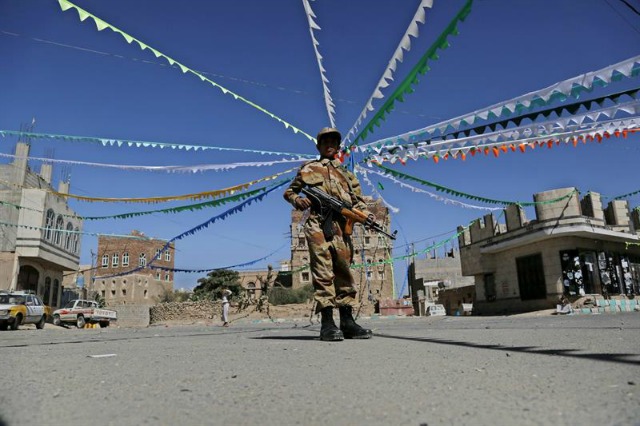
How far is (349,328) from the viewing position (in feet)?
Result: 16.2

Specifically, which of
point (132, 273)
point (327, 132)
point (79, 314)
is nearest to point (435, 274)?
point (132, 273)

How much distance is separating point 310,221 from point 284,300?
43.5 meters

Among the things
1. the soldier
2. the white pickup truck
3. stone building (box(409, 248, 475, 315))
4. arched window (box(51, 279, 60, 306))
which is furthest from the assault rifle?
stone building (box(409, 248, 475, 315))

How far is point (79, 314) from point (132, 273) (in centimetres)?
3540

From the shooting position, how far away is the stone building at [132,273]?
58.1m

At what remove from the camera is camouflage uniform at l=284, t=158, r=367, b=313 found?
15.3ft

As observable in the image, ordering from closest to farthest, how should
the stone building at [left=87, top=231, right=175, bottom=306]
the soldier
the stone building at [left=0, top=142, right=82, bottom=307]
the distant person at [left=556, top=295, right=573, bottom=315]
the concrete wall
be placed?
the soldier, the distant person at [left=556, top=295, right=573, bottom=315], the stone building at [left=0, top=142, right=82, bottom=307], the concrete wall, the stone building at [left=87, top=231, right=175, bottom=306]

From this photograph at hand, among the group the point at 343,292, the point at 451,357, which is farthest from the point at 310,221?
the point at 451,357

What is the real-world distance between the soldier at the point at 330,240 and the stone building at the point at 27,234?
85.8 ft

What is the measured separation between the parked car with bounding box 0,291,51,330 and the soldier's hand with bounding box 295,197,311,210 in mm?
17121

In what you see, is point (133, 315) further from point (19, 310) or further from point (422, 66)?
point (422, 66)

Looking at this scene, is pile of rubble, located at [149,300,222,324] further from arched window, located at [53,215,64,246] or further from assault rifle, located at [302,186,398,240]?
assault rifle, located at [302,186,398,240]

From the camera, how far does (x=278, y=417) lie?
64.7 inches

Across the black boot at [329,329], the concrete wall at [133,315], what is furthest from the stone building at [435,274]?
the black boot at [329,329]
